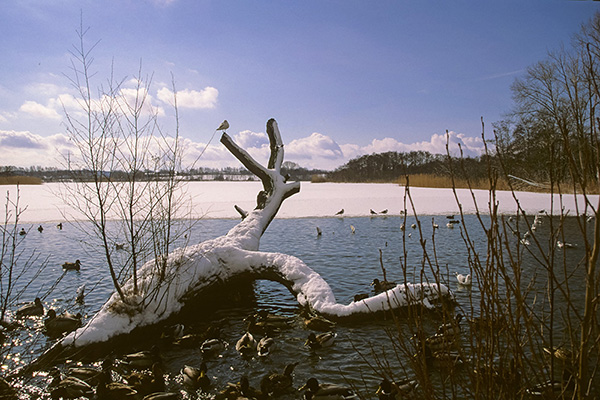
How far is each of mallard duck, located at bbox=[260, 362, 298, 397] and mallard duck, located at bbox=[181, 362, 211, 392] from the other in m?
0.65

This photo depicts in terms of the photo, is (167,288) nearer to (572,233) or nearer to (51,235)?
(51,235)

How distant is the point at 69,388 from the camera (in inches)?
159

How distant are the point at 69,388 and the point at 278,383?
6.96 feet

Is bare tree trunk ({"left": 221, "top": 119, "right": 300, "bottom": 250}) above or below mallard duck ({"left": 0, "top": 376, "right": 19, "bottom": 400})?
above

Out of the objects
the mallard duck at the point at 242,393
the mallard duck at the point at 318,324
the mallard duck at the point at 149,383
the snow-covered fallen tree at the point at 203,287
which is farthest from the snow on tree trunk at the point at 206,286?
the mallard duck at the point at 242,393

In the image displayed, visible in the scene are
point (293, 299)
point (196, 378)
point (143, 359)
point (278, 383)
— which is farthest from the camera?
point (293, 299)

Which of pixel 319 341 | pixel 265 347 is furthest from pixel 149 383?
pixel 319 341

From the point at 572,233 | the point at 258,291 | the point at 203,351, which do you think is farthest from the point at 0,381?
the point at 572,233

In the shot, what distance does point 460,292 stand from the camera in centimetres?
739

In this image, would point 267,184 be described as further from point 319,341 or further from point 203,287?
point 319,341

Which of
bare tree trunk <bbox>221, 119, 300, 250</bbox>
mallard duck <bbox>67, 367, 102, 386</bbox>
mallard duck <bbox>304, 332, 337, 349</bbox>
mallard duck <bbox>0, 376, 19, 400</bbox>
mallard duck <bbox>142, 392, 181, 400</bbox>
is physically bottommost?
mallard duck <bbox>67, 367, 102, 386</bbox>

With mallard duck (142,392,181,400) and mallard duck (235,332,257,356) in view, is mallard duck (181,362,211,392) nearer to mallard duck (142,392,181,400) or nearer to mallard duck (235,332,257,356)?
mallard duck (142,392,181,400)

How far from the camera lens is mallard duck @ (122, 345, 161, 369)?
4.68m

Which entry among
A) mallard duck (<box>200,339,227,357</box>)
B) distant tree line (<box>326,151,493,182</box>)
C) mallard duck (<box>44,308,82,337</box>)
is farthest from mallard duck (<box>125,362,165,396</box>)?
distant tree line (<box>326,151,493,182</box>)
